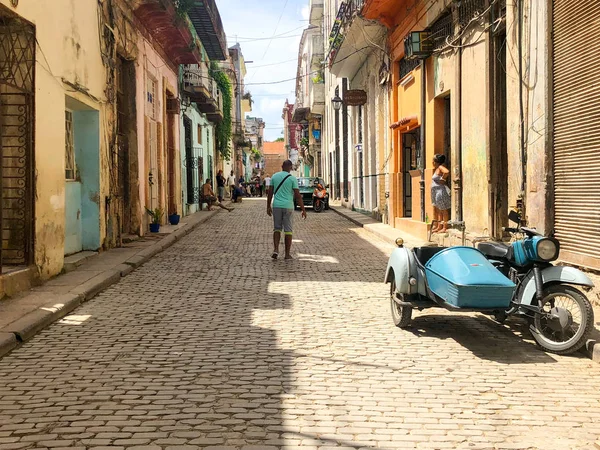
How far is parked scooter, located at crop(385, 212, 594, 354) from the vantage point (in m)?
5.47

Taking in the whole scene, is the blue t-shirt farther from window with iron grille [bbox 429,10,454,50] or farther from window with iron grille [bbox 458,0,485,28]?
window with iron grille [bbox 429,10,454,50]

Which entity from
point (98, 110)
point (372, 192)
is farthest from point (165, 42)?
point (372, 192)

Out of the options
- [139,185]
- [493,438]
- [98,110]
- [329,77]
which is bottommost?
[493,438]

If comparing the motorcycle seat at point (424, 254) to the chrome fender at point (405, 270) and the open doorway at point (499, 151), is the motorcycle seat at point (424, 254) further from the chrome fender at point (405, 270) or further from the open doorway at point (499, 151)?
the open doorway at point (499, 151)

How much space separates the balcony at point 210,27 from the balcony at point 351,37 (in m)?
4.02

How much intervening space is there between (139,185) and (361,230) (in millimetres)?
6224

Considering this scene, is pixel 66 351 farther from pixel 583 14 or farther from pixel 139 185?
pixel 139 185

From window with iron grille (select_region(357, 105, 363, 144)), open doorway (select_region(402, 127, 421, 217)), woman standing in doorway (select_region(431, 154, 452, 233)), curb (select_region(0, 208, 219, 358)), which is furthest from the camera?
window with iron grille (select_region(357, 105, 363, 144))

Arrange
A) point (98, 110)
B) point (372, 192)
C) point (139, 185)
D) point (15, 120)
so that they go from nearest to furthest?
1. point (15, 120)
2. point (98, 110)
3. point (139, 185)
4. point (372, 192)

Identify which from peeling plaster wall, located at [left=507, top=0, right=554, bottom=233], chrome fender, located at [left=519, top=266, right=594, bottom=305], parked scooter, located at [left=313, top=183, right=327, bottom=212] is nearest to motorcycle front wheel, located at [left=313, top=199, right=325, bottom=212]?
parked scooter, located at [left=313, top=183, right=327, bottom=212]

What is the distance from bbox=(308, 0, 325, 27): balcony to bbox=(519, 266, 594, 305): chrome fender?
38590mm

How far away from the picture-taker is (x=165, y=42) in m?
18.0

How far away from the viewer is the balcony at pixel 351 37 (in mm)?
18125

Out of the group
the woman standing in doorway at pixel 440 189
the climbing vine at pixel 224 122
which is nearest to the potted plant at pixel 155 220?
the woman standing in doorway at pixel 440 189
